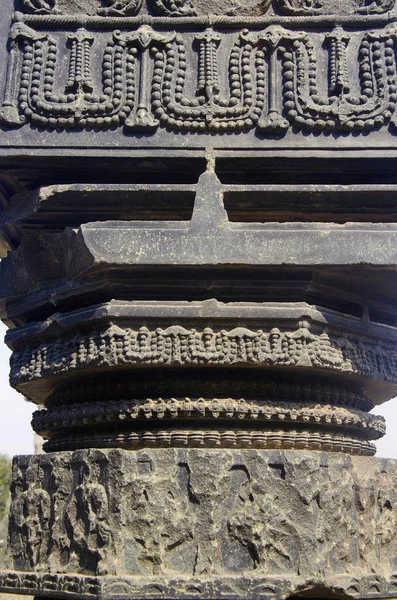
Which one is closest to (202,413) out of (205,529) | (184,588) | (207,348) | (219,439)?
(219,439)

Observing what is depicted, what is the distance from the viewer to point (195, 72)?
11.4ft

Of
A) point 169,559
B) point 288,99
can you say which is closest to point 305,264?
point 288,99

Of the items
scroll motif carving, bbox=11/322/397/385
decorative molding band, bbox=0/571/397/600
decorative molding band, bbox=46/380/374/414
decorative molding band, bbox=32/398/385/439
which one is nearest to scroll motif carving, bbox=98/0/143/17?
scroll motif carving, bbox=11/322/397/385

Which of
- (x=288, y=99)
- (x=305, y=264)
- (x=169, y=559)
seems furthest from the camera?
(x=288, y=99)

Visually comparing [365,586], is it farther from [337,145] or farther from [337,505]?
[337,145]

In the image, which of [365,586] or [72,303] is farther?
[72,303]

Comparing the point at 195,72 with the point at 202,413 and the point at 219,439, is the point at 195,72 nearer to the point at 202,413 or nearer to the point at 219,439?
the point at 202,413

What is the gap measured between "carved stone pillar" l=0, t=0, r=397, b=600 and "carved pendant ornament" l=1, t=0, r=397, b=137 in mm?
11

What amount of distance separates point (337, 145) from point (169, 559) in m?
1.94

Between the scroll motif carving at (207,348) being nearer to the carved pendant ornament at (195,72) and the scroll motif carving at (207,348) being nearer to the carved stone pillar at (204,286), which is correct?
the carved stone pillar at (204,286)

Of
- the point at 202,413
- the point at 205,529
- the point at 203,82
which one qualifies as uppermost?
the point at 203,82

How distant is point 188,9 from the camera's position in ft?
11.7

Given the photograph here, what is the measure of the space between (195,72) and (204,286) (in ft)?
3.39

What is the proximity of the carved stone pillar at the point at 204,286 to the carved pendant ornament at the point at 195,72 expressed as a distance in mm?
11
